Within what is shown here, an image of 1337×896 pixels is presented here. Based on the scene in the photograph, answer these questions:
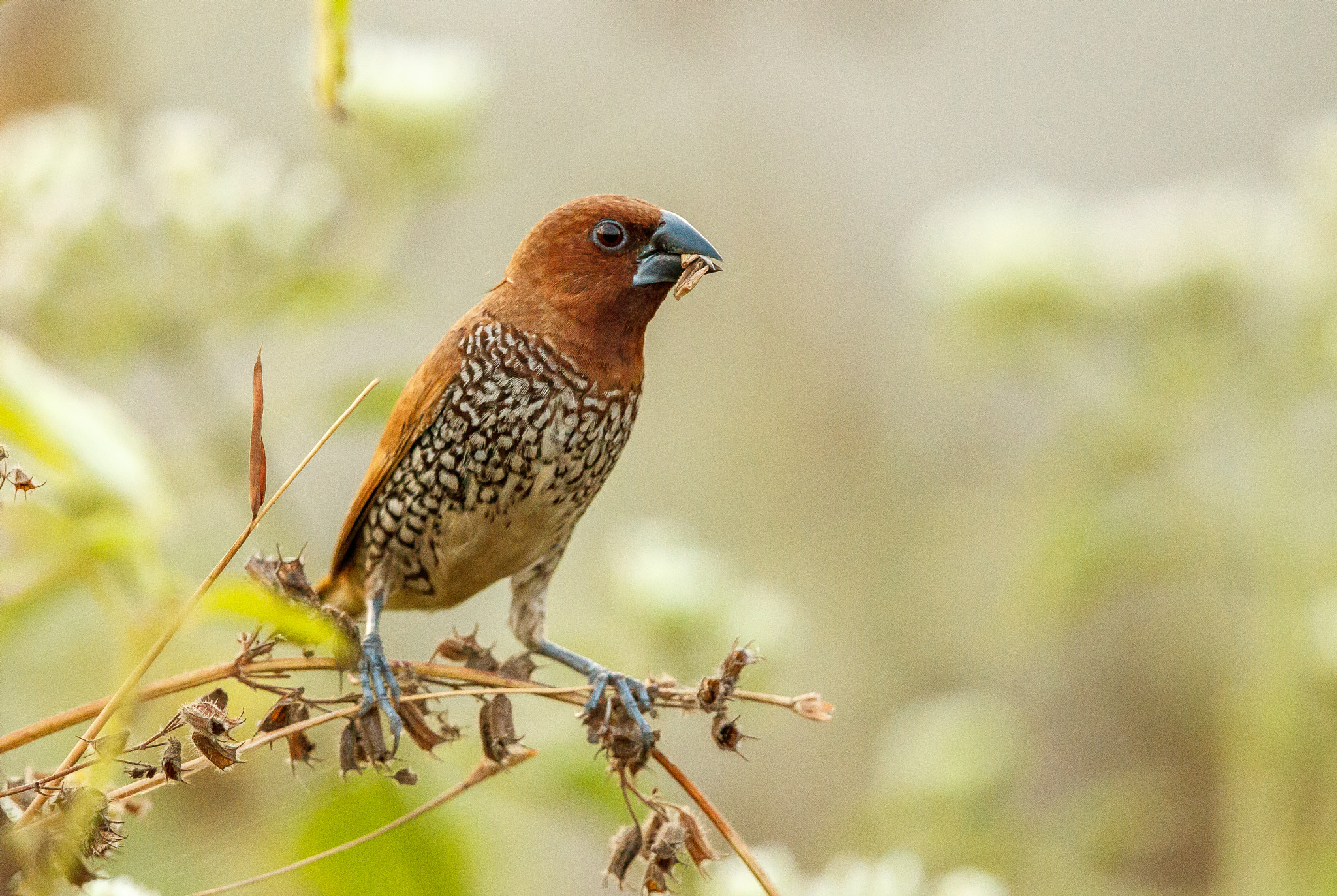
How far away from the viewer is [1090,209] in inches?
157

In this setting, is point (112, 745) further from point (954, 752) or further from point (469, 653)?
point (954, 752)

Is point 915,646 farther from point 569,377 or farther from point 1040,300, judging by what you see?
point 569,377

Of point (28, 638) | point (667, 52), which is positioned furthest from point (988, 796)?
point (667, 52)

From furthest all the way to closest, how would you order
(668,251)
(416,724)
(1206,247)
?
(1206,247) < (668,251) < (416,724)

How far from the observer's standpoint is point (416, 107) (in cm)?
315

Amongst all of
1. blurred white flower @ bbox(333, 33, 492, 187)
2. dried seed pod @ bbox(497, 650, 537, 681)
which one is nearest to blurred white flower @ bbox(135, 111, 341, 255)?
blurred white flower @ bbox(333, 33, 492, 187)

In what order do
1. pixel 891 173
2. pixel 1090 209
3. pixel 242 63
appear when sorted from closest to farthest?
1. pixel 1090 209
2. pixel 242 63
3. pixel 891 173

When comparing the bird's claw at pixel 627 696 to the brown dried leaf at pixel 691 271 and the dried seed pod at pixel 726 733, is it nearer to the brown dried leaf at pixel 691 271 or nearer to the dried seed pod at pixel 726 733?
the dried seed pod at pixel 726 733

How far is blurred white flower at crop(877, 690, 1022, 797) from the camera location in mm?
3180

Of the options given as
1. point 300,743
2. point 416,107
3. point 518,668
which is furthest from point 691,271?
point 416,107

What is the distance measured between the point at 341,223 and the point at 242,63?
2.42 metres

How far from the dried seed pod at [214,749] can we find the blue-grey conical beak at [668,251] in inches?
38.8

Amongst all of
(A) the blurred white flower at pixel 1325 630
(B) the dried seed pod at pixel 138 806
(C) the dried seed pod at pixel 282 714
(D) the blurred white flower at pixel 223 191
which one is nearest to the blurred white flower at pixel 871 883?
(C) the dried seed pod at pixel 282 714

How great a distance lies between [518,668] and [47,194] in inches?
65.3
